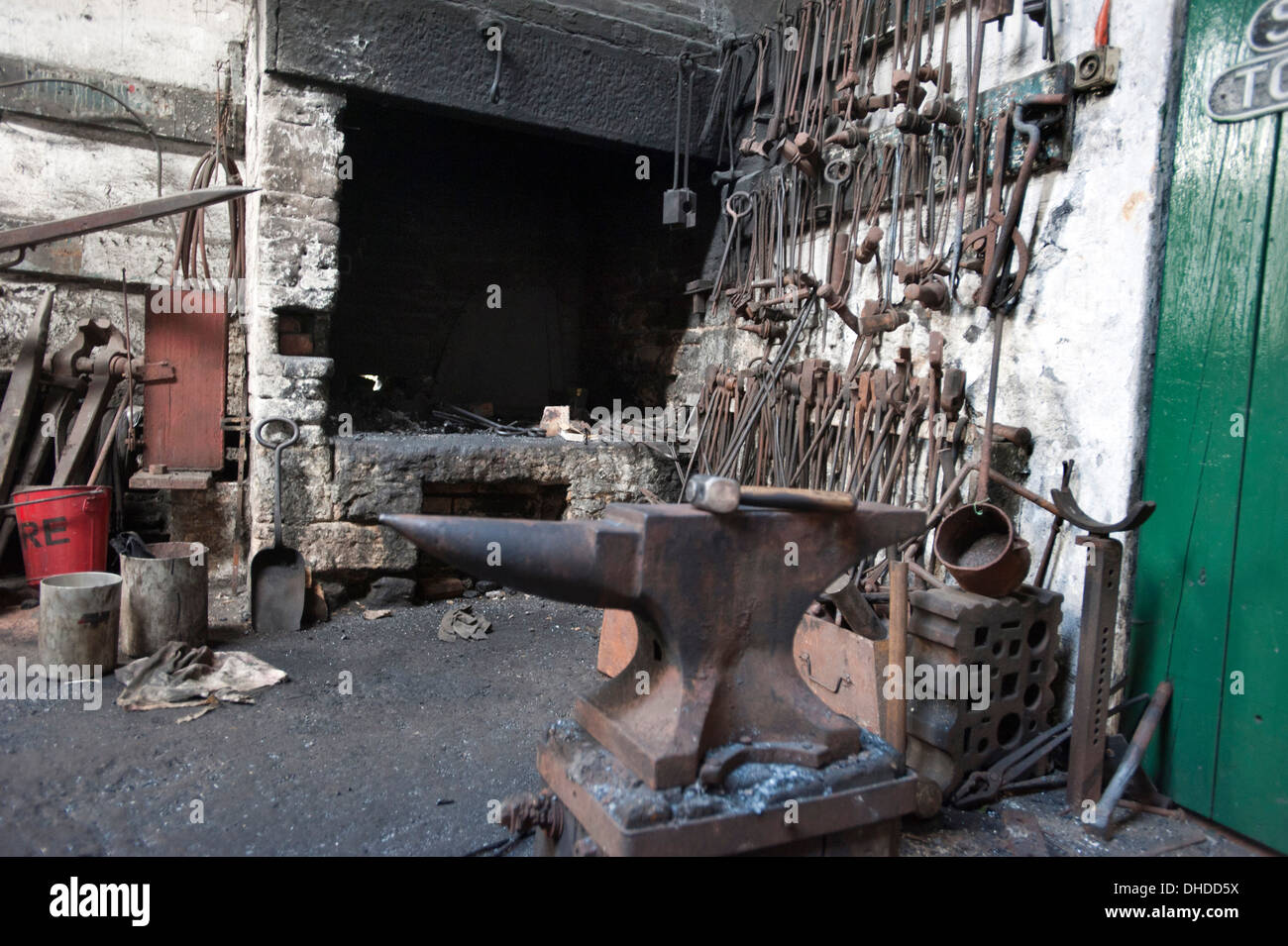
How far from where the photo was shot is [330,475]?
3.95 meters

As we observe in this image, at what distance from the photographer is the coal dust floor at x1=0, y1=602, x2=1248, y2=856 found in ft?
7.07

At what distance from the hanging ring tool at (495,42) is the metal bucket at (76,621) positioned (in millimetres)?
2711

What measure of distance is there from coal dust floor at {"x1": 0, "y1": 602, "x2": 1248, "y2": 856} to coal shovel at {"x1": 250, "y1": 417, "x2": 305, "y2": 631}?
24 cm

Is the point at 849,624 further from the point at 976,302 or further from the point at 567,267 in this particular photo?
the point at 567,267

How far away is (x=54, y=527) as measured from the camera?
12.1 feet

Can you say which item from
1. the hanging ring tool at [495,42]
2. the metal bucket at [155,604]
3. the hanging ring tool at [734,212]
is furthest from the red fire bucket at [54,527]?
the hanging ring tool at [734,212]

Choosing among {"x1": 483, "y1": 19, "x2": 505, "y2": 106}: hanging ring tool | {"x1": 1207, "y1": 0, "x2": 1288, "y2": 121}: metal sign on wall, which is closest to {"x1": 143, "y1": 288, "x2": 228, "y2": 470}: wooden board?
{"x1": 483, "y1": 19, "x2": 505, "y2": 106}: hanging ring tool

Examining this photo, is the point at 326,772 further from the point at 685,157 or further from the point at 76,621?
the point at 685,157

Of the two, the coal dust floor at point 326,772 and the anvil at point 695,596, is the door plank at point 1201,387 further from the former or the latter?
the anvil at point 695,596

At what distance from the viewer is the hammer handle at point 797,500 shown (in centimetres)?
169

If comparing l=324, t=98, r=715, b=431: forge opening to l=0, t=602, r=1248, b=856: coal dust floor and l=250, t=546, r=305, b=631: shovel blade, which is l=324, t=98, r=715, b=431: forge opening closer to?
l=250, t=546, r=305, b=631: shovel blade

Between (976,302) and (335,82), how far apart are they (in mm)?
2892

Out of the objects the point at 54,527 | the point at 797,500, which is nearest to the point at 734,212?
the point at 797,500

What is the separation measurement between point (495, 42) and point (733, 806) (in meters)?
3.71
